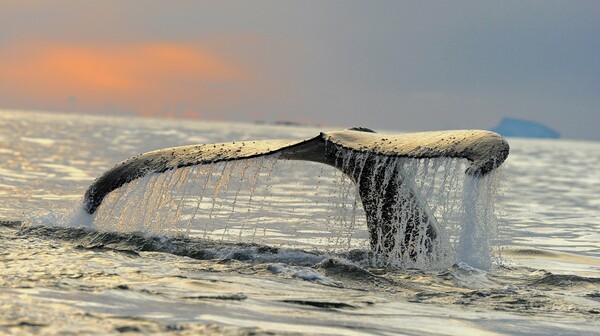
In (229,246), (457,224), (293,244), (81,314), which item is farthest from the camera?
(457,224)

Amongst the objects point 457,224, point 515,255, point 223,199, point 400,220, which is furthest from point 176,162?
point 223,199

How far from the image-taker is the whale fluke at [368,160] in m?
6.98

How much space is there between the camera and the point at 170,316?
5527 millimetres

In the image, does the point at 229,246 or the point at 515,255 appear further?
the point at 515,255

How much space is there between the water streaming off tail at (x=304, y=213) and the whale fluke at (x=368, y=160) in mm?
40

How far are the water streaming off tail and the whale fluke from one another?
1.6 inches

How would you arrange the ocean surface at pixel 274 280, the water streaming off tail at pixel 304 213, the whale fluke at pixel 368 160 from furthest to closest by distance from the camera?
the water streaming off tail at pixel 304 213 < the whale fluke at pixel 368 160 < the ocean surface at pixel 274 280

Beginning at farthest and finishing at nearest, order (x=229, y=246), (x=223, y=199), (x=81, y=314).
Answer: (x=223, y=199), (x=229, y=246), (x=81, y=314)

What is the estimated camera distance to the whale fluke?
22.9ft

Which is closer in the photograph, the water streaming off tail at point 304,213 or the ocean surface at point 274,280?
the ocean surface at point 274,280

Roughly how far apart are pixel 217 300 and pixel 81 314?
1.00m

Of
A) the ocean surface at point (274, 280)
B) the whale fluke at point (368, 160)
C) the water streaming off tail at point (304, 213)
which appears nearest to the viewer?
the ocean surface at point (274, 280)

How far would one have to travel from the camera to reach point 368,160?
8.26 metres

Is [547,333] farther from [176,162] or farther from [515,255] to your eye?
[515,255]
